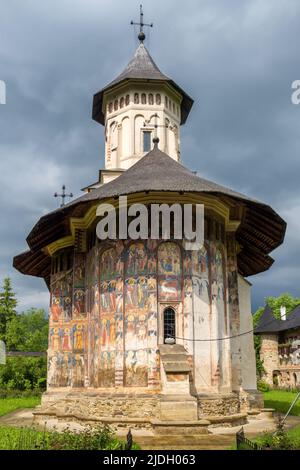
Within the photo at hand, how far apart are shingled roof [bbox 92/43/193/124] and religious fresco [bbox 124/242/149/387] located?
1142 centimetres

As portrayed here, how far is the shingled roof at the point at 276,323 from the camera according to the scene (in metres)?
43.9

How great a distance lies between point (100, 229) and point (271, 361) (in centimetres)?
3373

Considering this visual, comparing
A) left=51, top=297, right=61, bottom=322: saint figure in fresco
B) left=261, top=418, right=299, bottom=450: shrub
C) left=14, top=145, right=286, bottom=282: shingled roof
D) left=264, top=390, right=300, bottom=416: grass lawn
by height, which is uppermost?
left=14, top=145, right=286, bottom=282: shingled roof

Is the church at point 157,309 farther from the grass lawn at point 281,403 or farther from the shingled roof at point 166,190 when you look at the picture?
the grass lawn at point 281,403

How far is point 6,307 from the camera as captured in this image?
1922 inches

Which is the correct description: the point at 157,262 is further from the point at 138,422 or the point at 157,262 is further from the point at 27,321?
the point at 27,321

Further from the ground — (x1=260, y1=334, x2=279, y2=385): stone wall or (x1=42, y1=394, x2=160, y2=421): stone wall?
(x1=260, y1=334, x2=279, y2=385): stone wall

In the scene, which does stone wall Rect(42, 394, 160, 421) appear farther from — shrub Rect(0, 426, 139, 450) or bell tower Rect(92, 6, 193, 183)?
bell tower Rect(92, 6, 193, 183)

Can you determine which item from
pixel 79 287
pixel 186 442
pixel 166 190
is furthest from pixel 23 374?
pixel 186 442

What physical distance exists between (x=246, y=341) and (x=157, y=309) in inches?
345

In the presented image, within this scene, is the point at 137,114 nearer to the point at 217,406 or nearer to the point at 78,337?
the point at 78,337

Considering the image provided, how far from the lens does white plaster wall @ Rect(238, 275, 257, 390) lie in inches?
833

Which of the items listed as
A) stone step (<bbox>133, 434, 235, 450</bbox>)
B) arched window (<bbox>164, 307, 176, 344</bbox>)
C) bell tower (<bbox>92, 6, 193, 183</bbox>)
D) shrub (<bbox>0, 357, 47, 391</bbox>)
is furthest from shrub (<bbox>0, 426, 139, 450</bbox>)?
shrub (<bbox>0, 357, 47, 391</bbox>)

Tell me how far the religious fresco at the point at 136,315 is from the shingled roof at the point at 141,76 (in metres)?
11.4
